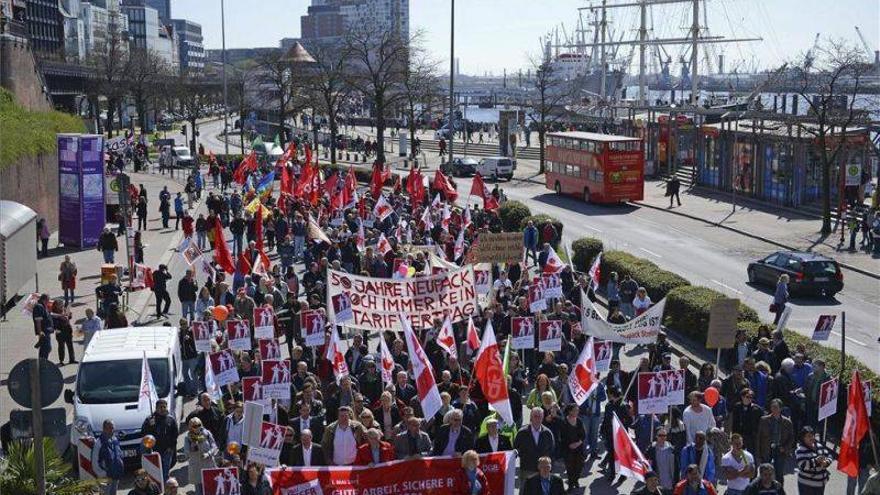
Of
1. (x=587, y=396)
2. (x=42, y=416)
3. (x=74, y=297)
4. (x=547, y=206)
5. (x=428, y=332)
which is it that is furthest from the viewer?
(x=547, y=206)

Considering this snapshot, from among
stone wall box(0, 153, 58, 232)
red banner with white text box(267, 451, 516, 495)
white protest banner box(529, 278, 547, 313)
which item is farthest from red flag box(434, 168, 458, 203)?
red banner with white text box(267, 451, 516, 495)

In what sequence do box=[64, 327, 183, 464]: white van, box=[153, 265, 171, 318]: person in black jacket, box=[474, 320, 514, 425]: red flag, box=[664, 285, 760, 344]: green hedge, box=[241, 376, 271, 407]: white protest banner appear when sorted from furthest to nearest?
box=[153, 265, 171, 318]: person in black jacket, box=[664, 285, 760, 344]: green hedge, box=[64, 327, 183, 464]: white van, box=[241, 376, 271, 407]: white protest banner, box=[474, 320, 514, 425]: red flag

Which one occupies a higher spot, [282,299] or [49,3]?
[49,3]

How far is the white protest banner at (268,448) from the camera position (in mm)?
13664

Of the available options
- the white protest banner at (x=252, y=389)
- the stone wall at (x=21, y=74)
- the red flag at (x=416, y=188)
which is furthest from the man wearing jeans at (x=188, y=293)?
the stone wall at (x=21, y=74)

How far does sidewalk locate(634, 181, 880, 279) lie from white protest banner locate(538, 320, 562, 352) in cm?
1767

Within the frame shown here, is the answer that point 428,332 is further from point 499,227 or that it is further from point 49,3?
point 49,3

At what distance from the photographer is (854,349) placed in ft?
79.3

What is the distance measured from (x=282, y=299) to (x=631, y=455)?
11.6 meters

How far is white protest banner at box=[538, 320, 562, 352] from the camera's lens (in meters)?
18.6

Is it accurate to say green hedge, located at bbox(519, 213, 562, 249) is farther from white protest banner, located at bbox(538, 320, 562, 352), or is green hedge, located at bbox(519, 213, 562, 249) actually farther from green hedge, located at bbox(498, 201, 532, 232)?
white protest banner, located at bbox(538, 320, 562, 352)

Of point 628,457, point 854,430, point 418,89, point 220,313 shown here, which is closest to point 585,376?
point 628,457

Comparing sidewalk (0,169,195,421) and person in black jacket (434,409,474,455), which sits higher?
person in black jacket (434,409,474,455)

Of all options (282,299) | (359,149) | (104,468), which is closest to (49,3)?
(359,149)
